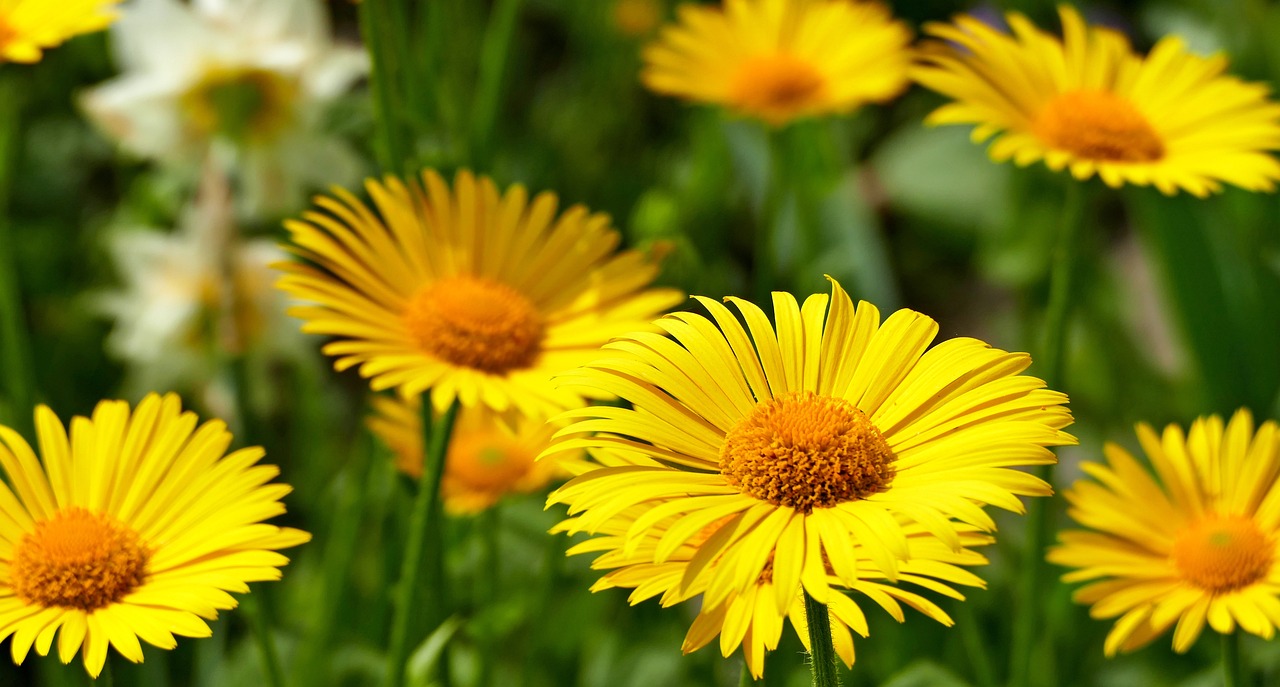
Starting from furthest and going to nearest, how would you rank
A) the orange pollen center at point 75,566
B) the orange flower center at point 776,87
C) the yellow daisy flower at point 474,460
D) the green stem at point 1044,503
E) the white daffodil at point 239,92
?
the orange flower center at point 776,87
the white daffodil at point 239,92
the yellow daisy flower at point 474,460
the green stem at point 1044,503
the orange pollen center at point 75,566

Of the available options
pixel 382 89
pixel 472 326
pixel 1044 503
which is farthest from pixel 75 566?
pixel 1044 503

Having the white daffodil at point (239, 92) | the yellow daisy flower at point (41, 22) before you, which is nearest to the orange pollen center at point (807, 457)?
the yellow daisy flower at point (41, 22)

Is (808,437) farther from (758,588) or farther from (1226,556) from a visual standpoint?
(1226,556)

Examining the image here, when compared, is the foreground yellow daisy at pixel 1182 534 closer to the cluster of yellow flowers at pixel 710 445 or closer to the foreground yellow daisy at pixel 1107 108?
the cluster of yellow flowers at pixel 710 445

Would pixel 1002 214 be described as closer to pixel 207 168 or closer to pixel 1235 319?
pixel 1235 319

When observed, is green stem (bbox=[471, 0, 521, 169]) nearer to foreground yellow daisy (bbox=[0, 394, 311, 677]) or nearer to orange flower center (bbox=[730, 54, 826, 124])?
orange flower center (bbox=[730, 54, 826, 124])
